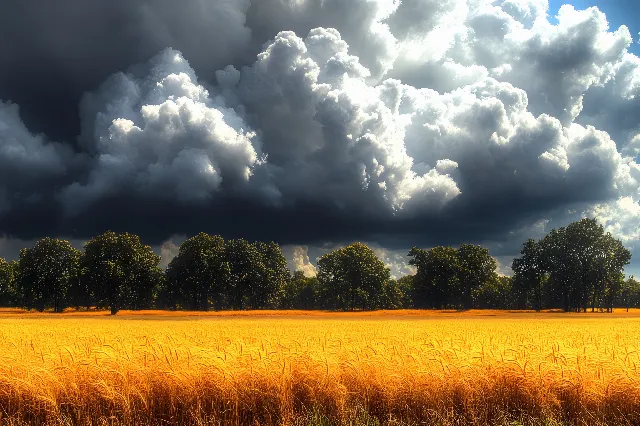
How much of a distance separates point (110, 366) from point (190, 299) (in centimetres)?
12799

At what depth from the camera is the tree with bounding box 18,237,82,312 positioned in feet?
322

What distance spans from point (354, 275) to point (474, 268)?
3616 cm

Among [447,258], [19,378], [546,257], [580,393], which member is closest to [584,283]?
[546,257]

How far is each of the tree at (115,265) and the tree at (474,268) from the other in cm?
8110

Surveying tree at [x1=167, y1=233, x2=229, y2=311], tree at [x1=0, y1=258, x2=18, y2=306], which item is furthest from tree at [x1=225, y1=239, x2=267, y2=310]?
tree at [x1=0, y1=258, x2=18, y2=306]

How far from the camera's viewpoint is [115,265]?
85.6 meters

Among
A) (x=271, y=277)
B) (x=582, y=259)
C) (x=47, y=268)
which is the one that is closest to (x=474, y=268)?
(x=582, y=259)

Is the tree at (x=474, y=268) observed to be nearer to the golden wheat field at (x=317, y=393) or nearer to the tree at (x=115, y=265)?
the tree at (x=115, y=265)

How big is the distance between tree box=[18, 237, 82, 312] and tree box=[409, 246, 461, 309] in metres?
91.9

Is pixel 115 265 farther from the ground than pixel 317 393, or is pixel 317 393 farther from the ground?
pixel 115 265

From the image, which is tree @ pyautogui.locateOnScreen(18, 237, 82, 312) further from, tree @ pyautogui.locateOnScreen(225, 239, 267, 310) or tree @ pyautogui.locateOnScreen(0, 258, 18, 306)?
tree @ pyautogui.locateOnScreen(0, 258, 18, 306)

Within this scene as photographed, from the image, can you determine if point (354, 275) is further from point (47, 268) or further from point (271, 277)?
point (47, 268)

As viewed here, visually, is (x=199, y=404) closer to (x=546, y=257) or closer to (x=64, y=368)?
(x=64, y=368)

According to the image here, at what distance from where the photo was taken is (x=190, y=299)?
131 metres
